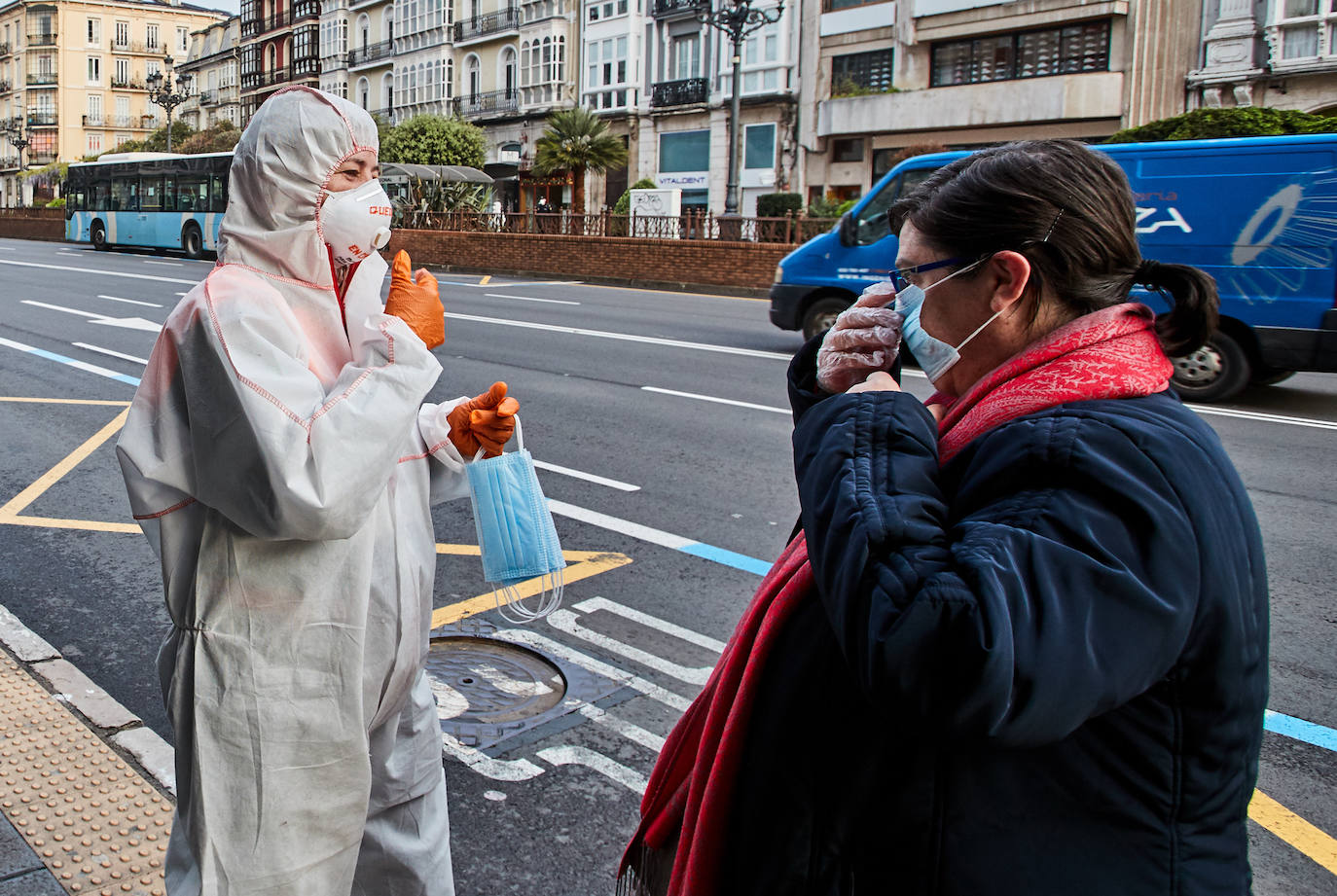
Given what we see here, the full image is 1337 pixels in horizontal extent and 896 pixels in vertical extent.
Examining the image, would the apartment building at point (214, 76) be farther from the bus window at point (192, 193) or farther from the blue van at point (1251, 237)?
the blue van at point (1251, 237)

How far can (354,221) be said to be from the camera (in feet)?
7.02

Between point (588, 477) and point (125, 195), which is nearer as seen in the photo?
point (588, 477)

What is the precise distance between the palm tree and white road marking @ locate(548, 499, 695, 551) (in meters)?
34.4

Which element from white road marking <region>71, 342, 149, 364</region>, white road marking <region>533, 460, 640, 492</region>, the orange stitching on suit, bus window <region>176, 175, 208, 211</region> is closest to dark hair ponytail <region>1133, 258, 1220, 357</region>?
the orange stitching on suit

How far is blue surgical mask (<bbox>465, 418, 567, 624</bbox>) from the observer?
2434mm

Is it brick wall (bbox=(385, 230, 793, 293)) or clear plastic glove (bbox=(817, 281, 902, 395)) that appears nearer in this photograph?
clear plastic glove (bbox=(817, 281, 902, 395))

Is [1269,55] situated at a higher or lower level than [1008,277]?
higher

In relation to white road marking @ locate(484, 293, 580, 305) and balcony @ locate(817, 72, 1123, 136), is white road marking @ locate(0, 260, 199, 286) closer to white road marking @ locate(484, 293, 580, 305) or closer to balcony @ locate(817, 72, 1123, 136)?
white road marking @ locate(484, 293, 580, 305)

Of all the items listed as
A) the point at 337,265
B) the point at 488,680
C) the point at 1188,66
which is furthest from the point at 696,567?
the point at 1188,66

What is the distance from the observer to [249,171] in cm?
205

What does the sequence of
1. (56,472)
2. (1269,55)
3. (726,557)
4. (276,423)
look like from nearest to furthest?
(276,423) → (726,557) → (56,472) → (1269,55)

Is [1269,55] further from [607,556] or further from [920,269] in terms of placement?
[920,269]

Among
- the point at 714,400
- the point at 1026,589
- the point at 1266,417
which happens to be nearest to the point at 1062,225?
the point at 1026,589

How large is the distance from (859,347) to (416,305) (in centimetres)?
93
